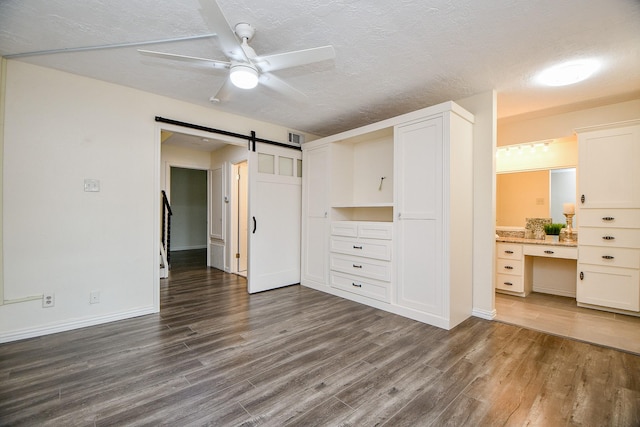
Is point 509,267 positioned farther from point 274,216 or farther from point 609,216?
point 274,216

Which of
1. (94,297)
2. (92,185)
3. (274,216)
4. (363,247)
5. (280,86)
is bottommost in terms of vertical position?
(94,297)

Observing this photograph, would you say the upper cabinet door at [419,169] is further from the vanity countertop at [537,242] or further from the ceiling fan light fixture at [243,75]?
the vanity countertop at [537,242]

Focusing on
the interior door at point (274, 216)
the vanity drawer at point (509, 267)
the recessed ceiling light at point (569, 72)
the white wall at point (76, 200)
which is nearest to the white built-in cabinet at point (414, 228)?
the interior door at point (274, 216)

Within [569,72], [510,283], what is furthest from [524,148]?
[510,283]

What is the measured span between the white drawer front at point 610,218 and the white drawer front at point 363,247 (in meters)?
2.52

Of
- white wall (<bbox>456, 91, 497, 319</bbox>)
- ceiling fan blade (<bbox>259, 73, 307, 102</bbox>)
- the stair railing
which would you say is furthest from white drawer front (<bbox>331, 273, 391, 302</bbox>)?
the stair railing

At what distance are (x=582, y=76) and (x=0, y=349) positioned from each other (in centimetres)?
593

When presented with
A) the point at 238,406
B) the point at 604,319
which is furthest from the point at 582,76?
the point at 238,406

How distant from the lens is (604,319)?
315 cm

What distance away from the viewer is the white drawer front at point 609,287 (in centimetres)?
317

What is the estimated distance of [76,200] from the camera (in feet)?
9.33

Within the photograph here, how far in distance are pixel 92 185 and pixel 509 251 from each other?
5.43 metres

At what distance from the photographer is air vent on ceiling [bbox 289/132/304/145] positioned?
463 centimetres

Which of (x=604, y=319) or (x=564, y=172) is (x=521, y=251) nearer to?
(x=604, y=319)
